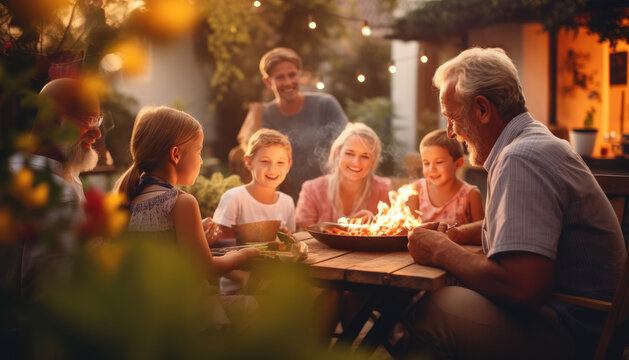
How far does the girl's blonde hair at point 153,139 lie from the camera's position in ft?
9.09


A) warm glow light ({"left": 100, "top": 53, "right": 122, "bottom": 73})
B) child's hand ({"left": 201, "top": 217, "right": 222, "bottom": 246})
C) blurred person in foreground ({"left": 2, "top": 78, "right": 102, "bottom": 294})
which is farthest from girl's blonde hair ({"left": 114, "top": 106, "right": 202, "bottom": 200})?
warm glow light ({"left": 100, "top": 53, "right": 122, "bottom": 73})

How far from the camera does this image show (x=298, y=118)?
5.45m

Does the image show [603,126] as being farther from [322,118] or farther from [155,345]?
[155,345]

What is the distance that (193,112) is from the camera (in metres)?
15.9

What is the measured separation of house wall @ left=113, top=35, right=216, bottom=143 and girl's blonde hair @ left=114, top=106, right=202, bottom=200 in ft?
35.5

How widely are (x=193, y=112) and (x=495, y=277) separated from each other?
1452 cm

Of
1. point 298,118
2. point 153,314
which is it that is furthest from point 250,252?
point 298,118

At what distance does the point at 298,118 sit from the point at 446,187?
184cm

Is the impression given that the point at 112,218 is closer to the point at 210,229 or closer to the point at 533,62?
the point at 210,229

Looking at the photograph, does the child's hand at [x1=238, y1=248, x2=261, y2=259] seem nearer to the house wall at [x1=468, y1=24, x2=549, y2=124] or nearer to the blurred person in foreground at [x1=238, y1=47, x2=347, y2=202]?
the blurred person in foreground at [x1=238, y1=47, x2=347, y2=202]

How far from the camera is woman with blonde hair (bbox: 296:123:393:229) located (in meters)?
4.36

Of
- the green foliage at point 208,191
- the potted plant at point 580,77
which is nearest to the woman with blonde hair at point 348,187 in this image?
the green foliage at point 208,191

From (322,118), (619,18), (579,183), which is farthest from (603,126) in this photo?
(579,183)

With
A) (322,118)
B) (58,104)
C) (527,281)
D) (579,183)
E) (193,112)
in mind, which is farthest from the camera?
(193,112)
